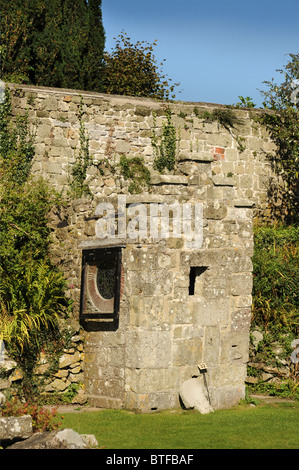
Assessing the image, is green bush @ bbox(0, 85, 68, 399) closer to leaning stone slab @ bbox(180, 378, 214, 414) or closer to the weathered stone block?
the weathered stone block

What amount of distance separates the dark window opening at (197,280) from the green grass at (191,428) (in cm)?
184

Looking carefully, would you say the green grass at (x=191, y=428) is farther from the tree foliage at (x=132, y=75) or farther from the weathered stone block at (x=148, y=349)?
the tree foliage at (x=132, y=75)

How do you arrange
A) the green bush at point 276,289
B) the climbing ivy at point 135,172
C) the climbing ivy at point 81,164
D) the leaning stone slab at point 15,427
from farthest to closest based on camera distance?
the climbing ivy at point 135,172, the climbing ivy at point 81,164, the green bush at point 276,289, the leaning stone slab at point 15,427

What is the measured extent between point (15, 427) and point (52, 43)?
14589mm

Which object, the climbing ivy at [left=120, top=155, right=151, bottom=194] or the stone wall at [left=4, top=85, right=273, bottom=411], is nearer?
the stone wall at [left=4, top=85, right=273, bottom=411]

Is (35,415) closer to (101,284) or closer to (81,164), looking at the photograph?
(101,284)

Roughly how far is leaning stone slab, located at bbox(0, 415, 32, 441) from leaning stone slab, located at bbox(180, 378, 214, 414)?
3.02 metres

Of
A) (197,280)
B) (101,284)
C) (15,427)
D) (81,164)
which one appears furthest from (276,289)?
(15,427)

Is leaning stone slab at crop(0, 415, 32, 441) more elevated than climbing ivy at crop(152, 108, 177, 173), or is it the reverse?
climbing ivy at crop(152, 108, 177, 173)

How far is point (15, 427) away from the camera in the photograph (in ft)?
31.0

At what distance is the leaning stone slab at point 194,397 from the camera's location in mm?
11922

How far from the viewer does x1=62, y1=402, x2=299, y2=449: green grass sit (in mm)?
10156

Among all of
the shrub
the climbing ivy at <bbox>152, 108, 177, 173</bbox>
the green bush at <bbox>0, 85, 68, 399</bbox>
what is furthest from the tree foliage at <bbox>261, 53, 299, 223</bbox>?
the shrub

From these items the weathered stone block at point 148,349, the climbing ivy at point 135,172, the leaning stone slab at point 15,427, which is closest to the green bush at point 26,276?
the weathered stone block at point 148,349
